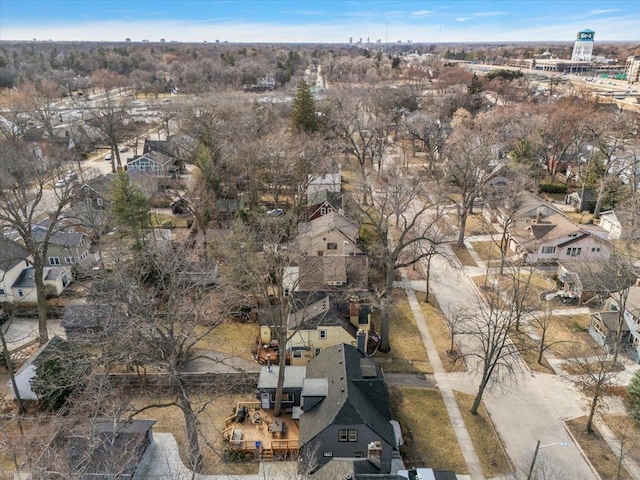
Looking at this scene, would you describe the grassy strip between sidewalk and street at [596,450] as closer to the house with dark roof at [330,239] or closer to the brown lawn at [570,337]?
the brown lawn at [570,337]

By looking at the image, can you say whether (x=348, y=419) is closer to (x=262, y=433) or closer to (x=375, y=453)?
(x=375, y=453)

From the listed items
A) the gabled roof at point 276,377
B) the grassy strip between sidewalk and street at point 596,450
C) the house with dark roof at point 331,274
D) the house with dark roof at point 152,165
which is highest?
the house with dark roof at point 152,165

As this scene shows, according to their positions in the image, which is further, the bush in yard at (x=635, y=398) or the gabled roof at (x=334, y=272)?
the gabled roof at (x=334, y=272)

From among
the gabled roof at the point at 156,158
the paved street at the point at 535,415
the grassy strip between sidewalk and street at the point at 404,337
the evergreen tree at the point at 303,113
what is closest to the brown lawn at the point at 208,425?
the grassy strip between sidewalk and street at the point at 404,337

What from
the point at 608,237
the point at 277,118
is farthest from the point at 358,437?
the point at 277,118

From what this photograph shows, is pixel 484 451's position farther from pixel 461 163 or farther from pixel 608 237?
pixel 608 237

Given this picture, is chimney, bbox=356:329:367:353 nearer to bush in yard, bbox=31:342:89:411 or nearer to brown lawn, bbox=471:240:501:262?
bush in yard, bbox=31:342:89:411
